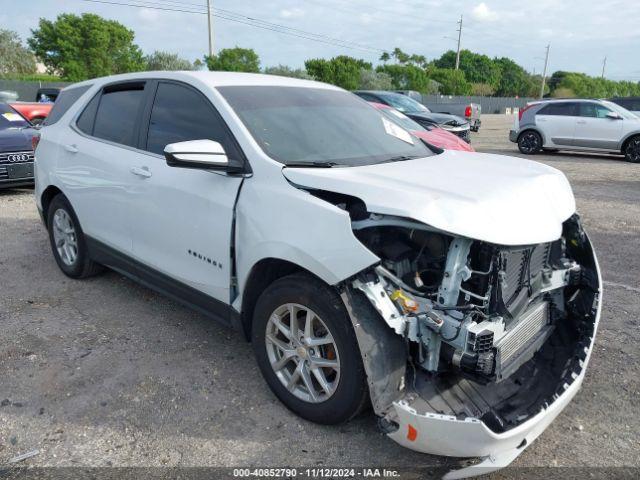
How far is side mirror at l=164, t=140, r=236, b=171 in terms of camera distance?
→ 2.79 m

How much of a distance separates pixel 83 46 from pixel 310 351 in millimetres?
72000

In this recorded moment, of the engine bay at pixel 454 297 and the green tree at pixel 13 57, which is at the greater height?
the green tree at pixel 13 57

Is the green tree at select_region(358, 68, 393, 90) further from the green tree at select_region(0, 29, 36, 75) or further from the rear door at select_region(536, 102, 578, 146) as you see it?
the rear door at select_region(536, 102, 578, 146)

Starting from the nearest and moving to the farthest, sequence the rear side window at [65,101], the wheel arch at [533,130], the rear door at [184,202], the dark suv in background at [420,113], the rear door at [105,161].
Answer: the rear door at [184,202] → the rear door at [105,161] → the rear side window at [65,101] → the dark suv in background at [420,113] → the wheel arch at [533,130]

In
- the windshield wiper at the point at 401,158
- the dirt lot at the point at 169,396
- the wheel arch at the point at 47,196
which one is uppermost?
the windshield wiper at the point at 401,158

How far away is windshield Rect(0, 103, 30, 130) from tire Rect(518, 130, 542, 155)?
12.6m

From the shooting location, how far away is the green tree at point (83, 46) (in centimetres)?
6256

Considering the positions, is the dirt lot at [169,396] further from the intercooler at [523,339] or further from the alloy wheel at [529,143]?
the alloy wheel at [529,143]

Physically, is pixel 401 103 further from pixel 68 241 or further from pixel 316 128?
pixel 316 128

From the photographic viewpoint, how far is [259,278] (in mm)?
2891

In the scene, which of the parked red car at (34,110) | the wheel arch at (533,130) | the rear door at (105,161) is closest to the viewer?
the rear door at (105,161)

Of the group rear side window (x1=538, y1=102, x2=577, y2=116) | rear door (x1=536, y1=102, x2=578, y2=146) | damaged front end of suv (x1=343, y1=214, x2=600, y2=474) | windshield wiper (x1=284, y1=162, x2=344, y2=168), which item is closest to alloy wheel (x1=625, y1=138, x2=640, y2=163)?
rear door (x1=536, y1=102, x2=578, y2=146)

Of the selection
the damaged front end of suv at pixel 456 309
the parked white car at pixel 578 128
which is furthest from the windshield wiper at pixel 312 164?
the parked white car at pixel 578 128

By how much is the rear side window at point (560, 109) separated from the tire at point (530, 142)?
0.63m
